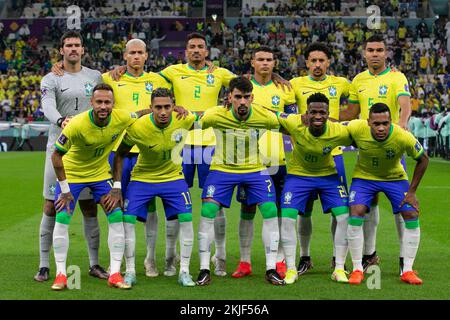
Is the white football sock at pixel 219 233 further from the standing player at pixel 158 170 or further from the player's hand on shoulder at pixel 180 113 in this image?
the player's hand on shoulder at pixel 180 113

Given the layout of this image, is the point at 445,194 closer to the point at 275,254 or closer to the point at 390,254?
the point at 390,254

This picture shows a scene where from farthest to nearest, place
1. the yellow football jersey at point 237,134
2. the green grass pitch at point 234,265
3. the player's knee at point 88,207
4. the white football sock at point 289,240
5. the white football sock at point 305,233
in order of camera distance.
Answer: the white football sock at point 305,233, the player's knee at point 88,207, the yellow football jersey at point 237,134, the white football sock at point 289,240, the green grass pitch at point 234,265

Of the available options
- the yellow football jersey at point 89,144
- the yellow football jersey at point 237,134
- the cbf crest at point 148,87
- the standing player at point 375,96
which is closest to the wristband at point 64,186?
the yellow football jersey at point 89,144

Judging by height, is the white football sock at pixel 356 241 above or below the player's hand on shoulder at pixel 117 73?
below

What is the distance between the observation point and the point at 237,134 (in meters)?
8.28

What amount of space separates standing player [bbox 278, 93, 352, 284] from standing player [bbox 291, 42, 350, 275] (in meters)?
0.38

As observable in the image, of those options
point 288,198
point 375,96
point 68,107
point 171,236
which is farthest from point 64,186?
point 375,96

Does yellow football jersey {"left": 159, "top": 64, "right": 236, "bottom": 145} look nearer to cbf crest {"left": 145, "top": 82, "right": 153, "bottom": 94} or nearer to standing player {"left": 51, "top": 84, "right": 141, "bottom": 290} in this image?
cbf crest {"left": 145, "top": 82, "right": 153, "bottom": 94}

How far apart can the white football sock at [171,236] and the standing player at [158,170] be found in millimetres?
438

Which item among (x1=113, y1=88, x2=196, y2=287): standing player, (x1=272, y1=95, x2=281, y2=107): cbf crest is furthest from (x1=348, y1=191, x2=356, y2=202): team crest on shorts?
(x1=113, y1=88, x2=196, y2=287): standing player

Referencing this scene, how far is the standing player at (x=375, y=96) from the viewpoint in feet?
28.9

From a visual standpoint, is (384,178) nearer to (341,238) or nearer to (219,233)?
(341,238)

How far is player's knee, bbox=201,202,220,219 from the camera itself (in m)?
8.12

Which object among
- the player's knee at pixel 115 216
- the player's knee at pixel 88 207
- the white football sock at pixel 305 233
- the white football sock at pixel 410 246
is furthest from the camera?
the white football sock at pixel 305 233
